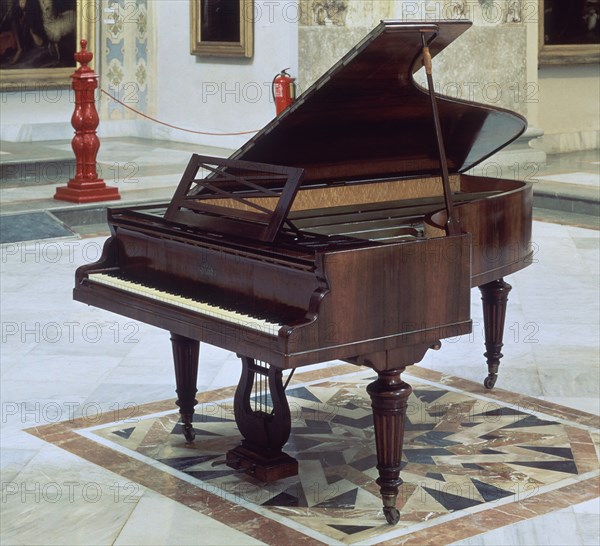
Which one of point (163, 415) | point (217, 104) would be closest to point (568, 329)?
point (163, 415)

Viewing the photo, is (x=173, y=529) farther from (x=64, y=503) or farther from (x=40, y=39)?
(x=40, y=39)

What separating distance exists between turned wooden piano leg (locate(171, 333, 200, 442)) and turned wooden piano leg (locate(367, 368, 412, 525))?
1.05 metres

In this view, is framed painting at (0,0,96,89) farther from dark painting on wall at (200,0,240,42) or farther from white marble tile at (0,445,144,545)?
white marble tile at (0,445,144,545)

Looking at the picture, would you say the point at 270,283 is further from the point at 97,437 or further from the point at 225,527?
the point at 97,437

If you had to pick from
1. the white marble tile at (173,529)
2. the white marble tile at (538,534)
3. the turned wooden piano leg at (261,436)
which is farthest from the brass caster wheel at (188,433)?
the white marble tile at (538,534)

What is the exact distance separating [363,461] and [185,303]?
100 cm

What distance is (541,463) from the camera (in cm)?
446

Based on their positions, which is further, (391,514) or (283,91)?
(283,91)

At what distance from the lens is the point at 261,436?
170 inches

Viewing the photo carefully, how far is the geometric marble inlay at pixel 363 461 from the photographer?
393 cm

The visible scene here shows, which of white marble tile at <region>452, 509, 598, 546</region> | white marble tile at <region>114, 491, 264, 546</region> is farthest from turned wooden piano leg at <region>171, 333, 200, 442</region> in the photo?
white marble tile at <region>452, 509, 598, 546</region>

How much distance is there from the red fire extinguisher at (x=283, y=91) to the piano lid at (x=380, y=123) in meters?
6.99

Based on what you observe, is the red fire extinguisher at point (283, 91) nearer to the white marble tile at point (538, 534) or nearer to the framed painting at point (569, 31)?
the framed painting at point (569, 31)

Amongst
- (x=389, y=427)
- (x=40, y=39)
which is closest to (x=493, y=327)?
(x=389, y=427)
